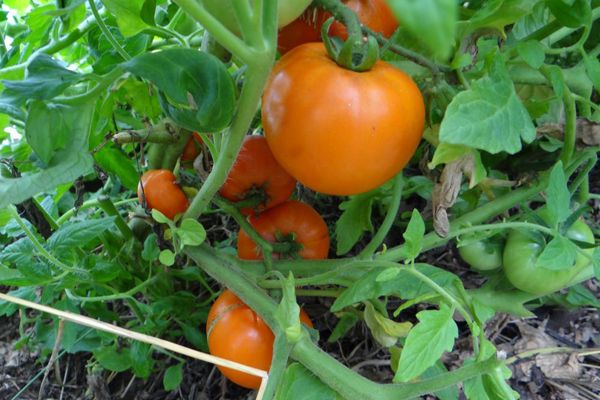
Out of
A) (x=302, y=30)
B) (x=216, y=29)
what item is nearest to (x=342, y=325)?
(x=302, y=30)

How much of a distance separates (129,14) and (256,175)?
30 cm

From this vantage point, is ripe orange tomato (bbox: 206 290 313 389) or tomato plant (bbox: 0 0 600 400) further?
ripe orange tomato (bbox: 206 290 313 389)

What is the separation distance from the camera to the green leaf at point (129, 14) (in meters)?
0.63

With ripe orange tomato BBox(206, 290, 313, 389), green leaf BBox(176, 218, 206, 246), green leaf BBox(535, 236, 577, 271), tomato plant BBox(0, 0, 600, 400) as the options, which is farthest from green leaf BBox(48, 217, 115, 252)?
green leaf BBox(535, 236, 577, 271)

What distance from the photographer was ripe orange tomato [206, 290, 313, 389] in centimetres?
80

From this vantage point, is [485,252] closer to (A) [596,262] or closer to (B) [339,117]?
(A) [596,262]

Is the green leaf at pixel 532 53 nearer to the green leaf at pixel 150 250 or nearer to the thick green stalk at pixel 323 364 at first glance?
the thick green stalk at pixel 323 364

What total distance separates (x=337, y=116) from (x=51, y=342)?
2.28 ft

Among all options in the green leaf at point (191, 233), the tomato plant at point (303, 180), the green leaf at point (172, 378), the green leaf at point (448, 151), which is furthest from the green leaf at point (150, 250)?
the green leaf at point (448, 151)

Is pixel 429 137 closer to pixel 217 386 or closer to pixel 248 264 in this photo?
pixel 248 264

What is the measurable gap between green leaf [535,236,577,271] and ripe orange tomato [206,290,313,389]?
13.4 inches

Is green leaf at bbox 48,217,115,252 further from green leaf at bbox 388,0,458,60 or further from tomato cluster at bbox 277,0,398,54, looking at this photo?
green leaf at bbox 388,0,458,60

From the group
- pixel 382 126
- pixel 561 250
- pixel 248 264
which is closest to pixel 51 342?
pixel 248 264

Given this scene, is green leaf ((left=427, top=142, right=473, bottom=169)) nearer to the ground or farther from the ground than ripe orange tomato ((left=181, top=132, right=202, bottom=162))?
farther from the ground
